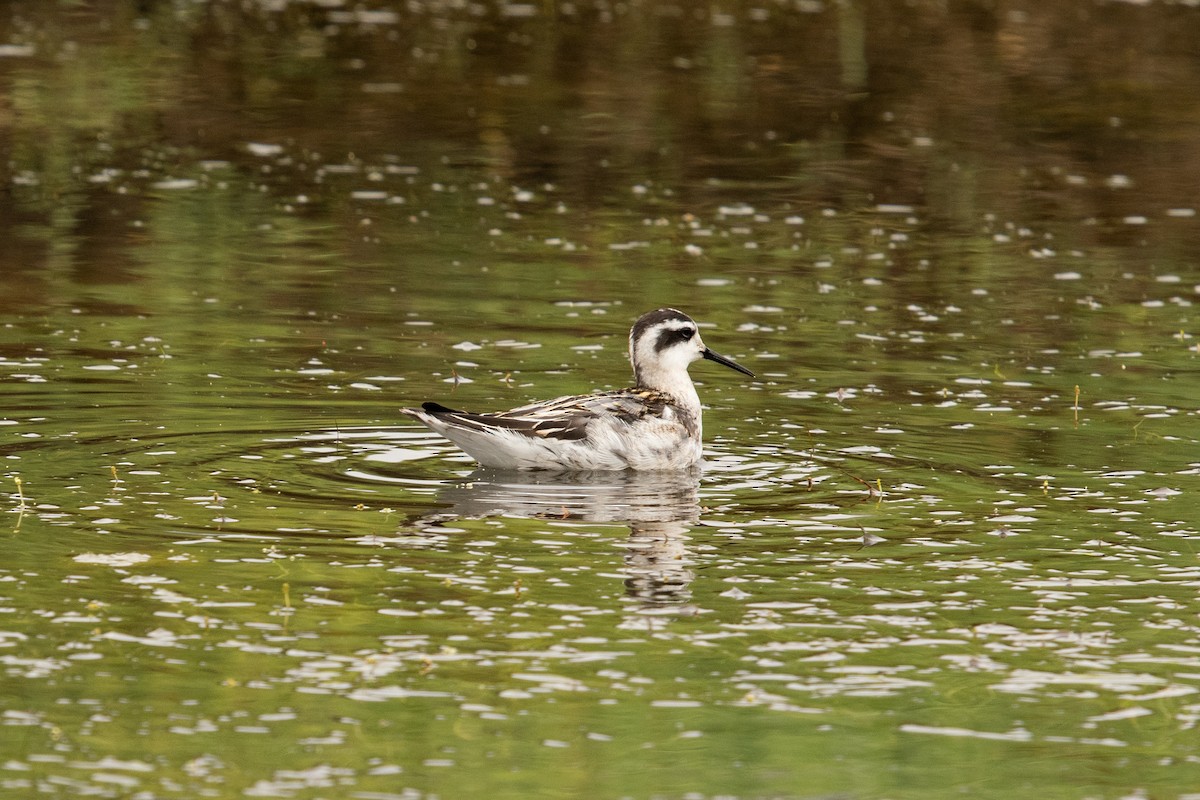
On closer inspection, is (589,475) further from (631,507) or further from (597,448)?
(631,507)

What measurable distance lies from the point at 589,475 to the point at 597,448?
0.25 meters

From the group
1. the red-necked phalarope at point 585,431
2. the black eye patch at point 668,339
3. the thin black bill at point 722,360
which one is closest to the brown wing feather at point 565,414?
the red-necked phalarope at point 585,431

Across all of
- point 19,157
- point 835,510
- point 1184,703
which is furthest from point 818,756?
point 19,157

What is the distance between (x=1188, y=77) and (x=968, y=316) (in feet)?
71.1

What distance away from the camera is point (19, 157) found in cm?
3291

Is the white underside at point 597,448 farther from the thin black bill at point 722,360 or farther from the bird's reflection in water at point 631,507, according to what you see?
the thin black bill at point 722,360

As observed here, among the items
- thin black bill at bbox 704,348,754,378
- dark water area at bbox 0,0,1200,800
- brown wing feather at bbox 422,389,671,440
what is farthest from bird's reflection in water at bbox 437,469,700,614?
thin black bill at bbox 704,348,754,378

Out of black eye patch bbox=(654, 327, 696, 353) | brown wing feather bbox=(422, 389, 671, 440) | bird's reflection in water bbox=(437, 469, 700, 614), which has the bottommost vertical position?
bird's reflection in water bbox=(437, 469, 700, 614)

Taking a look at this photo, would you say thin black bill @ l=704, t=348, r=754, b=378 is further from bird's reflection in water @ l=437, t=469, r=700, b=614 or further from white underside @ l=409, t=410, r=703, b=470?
bird's reflection in water @ l=437, t=469, r=700, b=614

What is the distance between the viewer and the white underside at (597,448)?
16266 mm

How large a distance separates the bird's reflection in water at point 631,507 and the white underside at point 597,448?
0.09 metres

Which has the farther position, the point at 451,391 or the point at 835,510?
the point at 451,391

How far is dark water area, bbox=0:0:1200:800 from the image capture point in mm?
10609

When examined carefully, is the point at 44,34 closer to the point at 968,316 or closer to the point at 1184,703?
the point at 968,316
